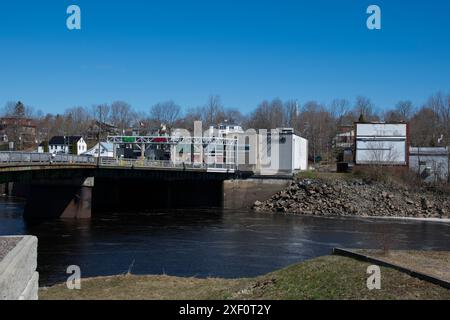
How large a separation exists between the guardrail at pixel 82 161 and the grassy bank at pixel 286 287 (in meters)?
24.6

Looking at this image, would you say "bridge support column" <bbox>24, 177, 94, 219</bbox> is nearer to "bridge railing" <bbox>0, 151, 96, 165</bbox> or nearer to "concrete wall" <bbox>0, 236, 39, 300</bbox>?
"bridge railing" <bbox>0, 151, 96, 165</bbox>

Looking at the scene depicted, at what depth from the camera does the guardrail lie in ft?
147

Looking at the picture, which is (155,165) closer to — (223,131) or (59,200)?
(59,200)

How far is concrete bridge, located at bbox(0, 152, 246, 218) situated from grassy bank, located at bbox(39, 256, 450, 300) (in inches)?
960

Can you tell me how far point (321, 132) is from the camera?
455ft

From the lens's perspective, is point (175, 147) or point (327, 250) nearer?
point (327, 250)

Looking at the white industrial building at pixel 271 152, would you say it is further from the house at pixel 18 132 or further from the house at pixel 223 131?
the house at pixel 18 132

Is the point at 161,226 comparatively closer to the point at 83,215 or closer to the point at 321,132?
the point at 83,215

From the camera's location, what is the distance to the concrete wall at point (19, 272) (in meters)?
11.1

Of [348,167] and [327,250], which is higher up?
[348,167]

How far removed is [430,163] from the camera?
90375 mm

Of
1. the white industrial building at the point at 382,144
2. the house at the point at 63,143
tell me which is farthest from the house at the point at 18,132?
the white industrial building at the point at 382,144

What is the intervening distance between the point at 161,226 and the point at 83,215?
12280 mm
